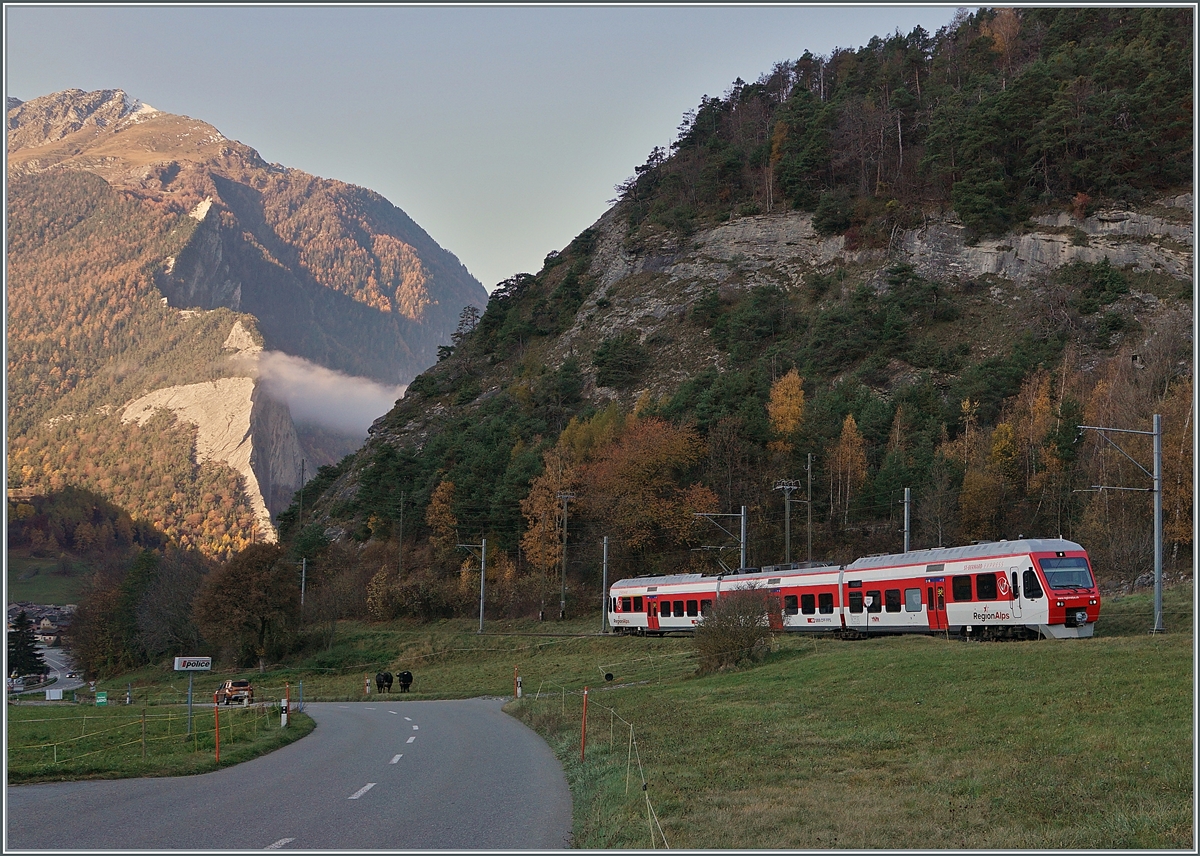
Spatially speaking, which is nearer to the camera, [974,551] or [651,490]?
[974,551]

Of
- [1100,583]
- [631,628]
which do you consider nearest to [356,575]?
[631,628]

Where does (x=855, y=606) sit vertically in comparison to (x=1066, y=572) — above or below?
below

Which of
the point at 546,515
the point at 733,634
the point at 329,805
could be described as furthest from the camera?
the point at 546,515

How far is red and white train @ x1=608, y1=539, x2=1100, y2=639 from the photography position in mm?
30344

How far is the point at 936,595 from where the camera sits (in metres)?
34.4

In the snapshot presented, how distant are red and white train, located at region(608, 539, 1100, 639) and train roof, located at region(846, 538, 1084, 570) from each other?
4 centimetres

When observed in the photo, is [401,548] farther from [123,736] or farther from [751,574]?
[123,736]

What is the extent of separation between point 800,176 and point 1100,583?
8522 cm

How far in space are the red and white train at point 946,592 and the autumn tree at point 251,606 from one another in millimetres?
33640

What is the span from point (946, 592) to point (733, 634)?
7.43 meters

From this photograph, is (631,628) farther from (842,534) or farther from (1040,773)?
(1040,773)

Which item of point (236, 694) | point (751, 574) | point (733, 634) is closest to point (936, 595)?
point (733, 634)

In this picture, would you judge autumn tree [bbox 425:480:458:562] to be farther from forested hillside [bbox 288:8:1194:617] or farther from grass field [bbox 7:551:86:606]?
grass field [bbox 7:551:86:606]

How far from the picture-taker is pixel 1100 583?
49.4m
